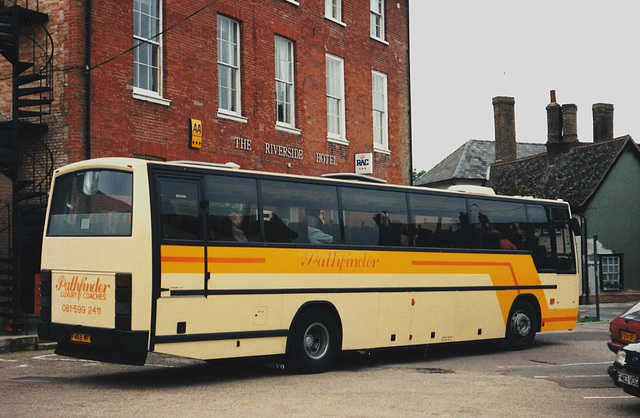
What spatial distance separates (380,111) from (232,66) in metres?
7.57

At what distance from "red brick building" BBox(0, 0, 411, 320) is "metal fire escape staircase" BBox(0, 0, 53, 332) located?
0.04 m

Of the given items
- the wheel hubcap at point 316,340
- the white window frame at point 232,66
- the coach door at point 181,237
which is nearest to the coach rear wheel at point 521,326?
the wheel hubcap at point 316,340

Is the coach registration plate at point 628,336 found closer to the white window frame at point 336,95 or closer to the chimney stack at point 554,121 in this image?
the white window frame at point 336,95

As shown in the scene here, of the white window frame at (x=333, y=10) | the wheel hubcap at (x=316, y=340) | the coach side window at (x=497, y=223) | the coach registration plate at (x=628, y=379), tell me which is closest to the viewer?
the coach registration plate at (x=628, y=379)

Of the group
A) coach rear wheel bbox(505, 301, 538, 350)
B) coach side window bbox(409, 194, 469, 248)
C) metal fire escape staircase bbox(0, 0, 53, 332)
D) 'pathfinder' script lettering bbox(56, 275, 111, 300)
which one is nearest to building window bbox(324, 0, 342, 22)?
metal fire escape staircase bbox(0, 0, 53, 332)

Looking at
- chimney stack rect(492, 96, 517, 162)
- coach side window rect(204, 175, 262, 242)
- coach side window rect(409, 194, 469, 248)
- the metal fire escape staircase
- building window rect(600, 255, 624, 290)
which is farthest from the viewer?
chimney stack rect(492, 96, 517, 162)

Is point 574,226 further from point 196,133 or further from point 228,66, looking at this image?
point 228,66

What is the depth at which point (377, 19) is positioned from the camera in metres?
29.2

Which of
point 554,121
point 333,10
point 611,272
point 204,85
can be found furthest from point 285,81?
point 554,121

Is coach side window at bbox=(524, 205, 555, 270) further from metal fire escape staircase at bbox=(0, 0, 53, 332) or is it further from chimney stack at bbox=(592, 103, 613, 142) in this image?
chimney stack at bbox=(592, 103, 613, 142)

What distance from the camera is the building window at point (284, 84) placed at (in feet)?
79.2

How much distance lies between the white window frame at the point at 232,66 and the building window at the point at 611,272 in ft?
76.6

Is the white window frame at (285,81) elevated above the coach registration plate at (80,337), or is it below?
above

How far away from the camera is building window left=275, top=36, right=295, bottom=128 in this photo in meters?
24.1
